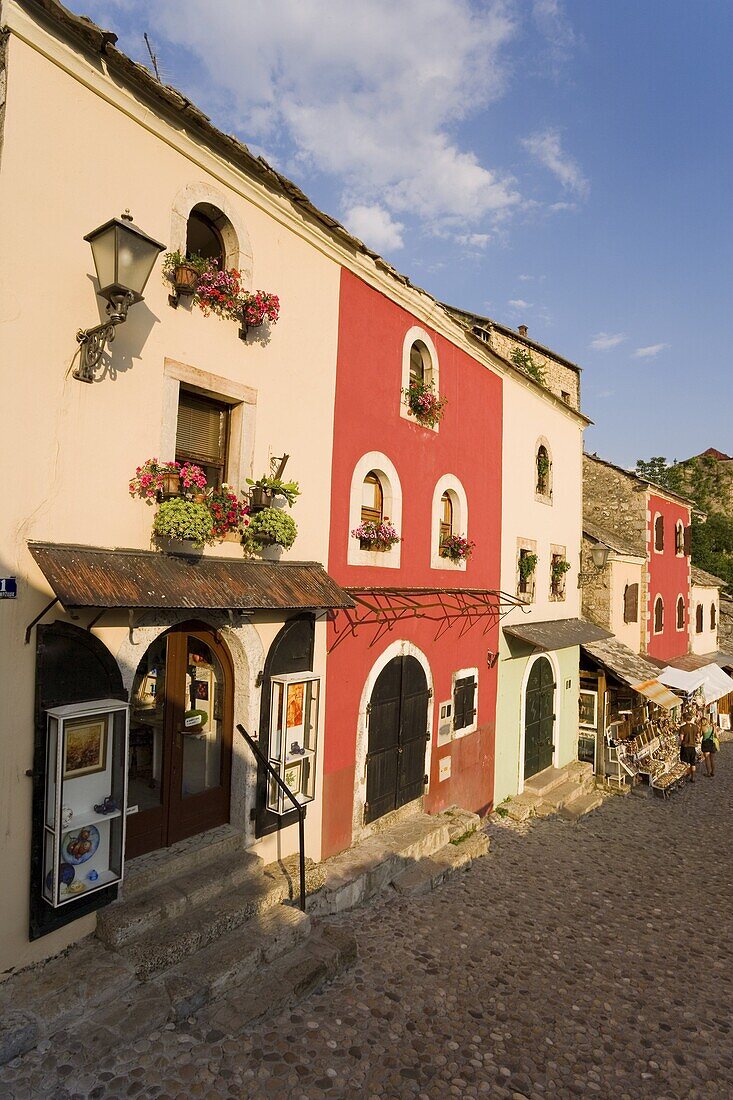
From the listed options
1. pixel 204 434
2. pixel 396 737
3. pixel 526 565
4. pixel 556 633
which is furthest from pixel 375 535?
pixel 556 633

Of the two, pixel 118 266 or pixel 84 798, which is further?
pixel 84 798

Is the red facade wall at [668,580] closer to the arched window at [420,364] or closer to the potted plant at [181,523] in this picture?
the arched window at [420,364]

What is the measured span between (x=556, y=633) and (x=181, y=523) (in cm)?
940

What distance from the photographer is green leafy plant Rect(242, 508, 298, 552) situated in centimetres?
668

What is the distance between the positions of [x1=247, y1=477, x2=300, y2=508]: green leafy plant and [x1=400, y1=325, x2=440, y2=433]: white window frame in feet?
10.2

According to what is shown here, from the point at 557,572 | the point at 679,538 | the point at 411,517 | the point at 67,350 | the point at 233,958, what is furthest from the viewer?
the point at 679,538

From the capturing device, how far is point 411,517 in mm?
9648

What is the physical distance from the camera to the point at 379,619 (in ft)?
29.2

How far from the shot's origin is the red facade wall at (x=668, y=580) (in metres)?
19.9

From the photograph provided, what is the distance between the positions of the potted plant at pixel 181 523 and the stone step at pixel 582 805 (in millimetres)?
9757

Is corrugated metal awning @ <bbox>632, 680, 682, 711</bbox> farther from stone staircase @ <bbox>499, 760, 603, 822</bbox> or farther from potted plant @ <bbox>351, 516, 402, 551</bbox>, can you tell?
potted plant @ <bbox>351, 516, 402, 551</bbox>

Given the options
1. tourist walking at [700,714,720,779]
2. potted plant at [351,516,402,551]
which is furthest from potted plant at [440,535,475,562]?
tourist walking at [700,714,720,779]

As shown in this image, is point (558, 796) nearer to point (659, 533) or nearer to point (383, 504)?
point (383, 504)

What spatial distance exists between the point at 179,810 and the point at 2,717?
Result: 2291 millimetres
